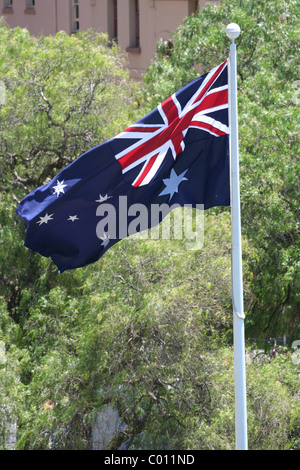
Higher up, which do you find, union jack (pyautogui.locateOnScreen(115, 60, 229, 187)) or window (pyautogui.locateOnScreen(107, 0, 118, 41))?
window (pyautogui.locateOnScreen(107, 0, 118, 41))

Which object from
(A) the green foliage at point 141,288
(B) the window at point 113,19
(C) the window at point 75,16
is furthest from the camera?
A: (C) the window at point 75,16

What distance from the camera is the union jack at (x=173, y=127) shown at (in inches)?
358

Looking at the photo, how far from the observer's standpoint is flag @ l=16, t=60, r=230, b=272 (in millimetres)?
9133

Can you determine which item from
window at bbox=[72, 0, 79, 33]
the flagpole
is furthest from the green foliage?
window at bbox=[72, 0, 79, 33]

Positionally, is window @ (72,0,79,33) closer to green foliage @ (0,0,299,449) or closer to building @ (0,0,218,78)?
building @ (0,0,218,78)

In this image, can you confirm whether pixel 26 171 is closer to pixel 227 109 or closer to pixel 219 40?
pixel 219 40

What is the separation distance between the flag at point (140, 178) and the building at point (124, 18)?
861 inches

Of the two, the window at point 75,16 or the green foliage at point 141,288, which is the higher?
the window at point 75,16

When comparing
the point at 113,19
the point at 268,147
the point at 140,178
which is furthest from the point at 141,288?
the point at 113,19

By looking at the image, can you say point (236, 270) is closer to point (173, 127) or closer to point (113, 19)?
point (173, 127)

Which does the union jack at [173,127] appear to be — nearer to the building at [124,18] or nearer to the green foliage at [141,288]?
the green foliage at [141,288]

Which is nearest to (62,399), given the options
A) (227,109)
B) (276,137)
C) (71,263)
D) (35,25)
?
(71,263)

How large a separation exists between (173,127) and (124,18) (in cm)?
2665

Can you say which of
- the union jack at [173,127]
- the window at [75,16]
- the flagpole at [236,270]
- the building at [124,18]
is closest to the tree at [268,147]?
the union jack at [173,127]
